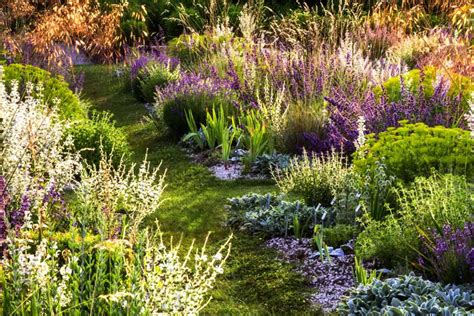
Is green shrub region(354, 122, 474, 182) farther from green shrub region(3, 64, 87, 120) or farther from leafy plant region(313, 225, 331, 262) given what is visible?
green shrub region(3, 64, 87, 120)

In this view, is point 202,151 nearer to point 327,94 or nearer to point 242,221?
point 327,94

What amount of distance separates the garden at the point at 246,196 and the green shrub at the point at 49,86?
3 centimetres

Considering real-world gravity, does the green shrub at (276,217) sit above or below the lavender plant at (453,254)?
below

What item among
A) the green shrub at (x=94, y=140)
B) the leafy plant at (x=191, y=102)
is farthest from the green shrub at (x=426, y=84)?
the green shrub at (x=94, y=140)

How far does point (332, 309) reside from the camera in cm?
441

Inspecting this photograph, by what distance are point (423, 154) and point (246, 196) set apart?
1733 millimetres

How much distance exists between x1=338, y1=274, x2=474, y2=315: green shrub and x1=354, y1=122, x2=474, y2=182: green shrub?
1.65m

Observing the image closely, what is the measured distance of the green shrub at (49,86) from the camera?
27.0 feet

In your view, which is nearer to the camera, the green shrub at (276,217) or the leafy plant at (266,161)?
the green shrub at (276,217)

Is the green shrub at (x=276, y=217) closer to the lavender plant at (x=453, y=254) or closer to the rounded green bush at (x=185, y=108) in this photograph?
the lavender plant at (x=453, y=254)

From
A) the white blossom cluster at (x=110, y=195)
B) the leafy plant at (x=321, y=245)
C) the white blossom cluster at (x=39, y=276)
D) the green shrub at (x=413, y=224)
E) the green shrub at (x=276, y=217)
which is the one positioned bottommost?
the green shrub at (x=276, y=217)

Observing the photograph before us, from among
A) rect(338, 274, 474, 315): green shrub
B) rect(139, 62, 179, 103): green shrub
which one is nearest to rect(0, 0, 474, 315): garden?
rect(338, 274, 474, 315): green shrub

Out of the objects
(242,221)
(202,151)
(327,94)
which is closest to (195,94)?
(202,151)

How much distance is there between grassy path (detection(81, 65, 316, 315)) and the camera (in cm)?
462
